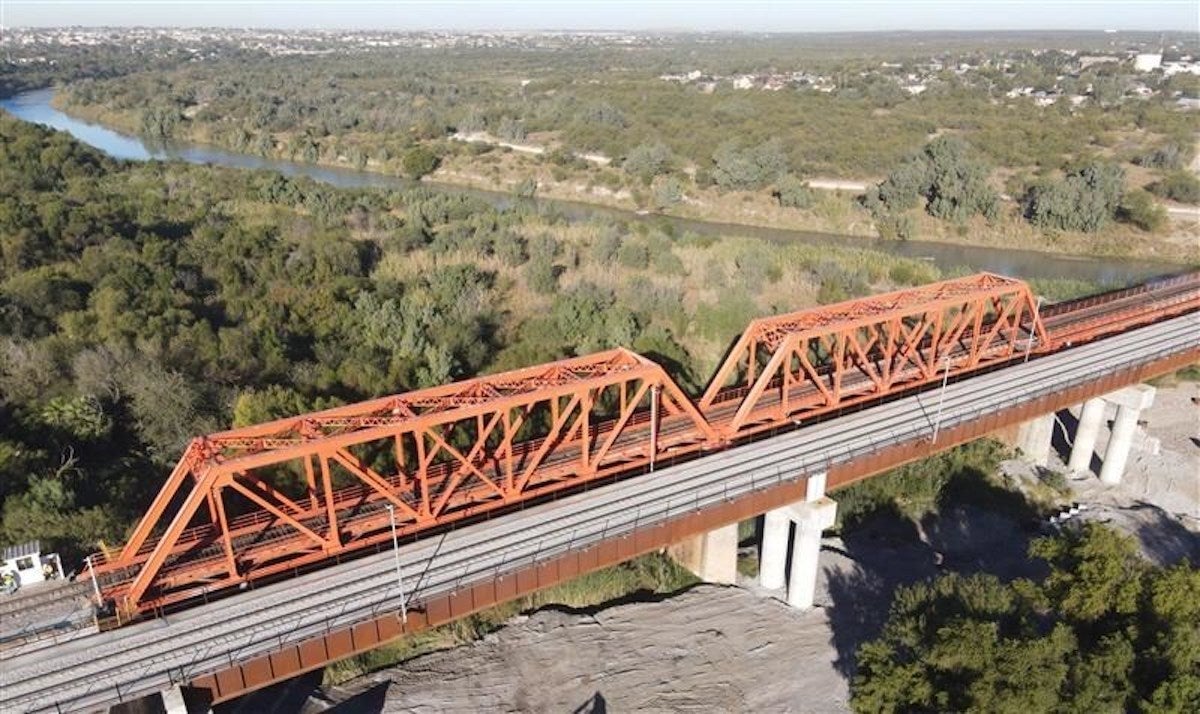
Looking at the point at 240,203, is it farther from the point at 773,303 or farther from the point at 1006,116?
the point at 1006,116

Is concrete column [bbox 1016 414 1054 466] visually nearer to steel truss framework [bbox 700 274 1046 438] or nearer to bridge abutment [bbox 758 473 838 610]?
steel truss framework [bbox 700 274 1046 438]

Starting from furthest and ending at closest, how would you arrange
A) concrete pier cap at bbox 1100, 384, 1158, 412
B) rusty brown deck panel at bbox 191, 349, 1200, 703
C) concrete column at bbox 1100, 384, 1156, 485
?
concrete column at bbox 1100, 384, 1156, 485
concrete pier cap at bbox 1100, 384, 1158, 412
rusty brown deck panel at bbox 191, 349, 1200, 703

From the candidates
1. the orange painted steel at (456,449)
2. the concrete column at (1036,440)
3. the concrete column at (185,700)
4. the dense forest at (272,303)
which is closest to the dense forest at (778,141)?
the dense forest at (272,303)

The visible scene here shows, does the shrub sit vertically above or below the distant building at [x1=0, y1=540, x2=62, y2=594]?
above

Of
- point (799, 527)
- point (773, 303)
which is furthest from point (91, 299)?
point (773, 303)

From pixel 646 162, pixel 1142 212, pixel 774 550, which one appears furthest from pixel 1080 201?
pixel 774 550

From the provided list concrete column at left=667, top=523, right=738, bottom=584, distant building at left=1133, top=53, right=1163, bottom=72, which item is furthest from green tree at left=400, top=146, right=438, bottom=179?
distant building at left=1133, top=53, right=1163, bottom=72
